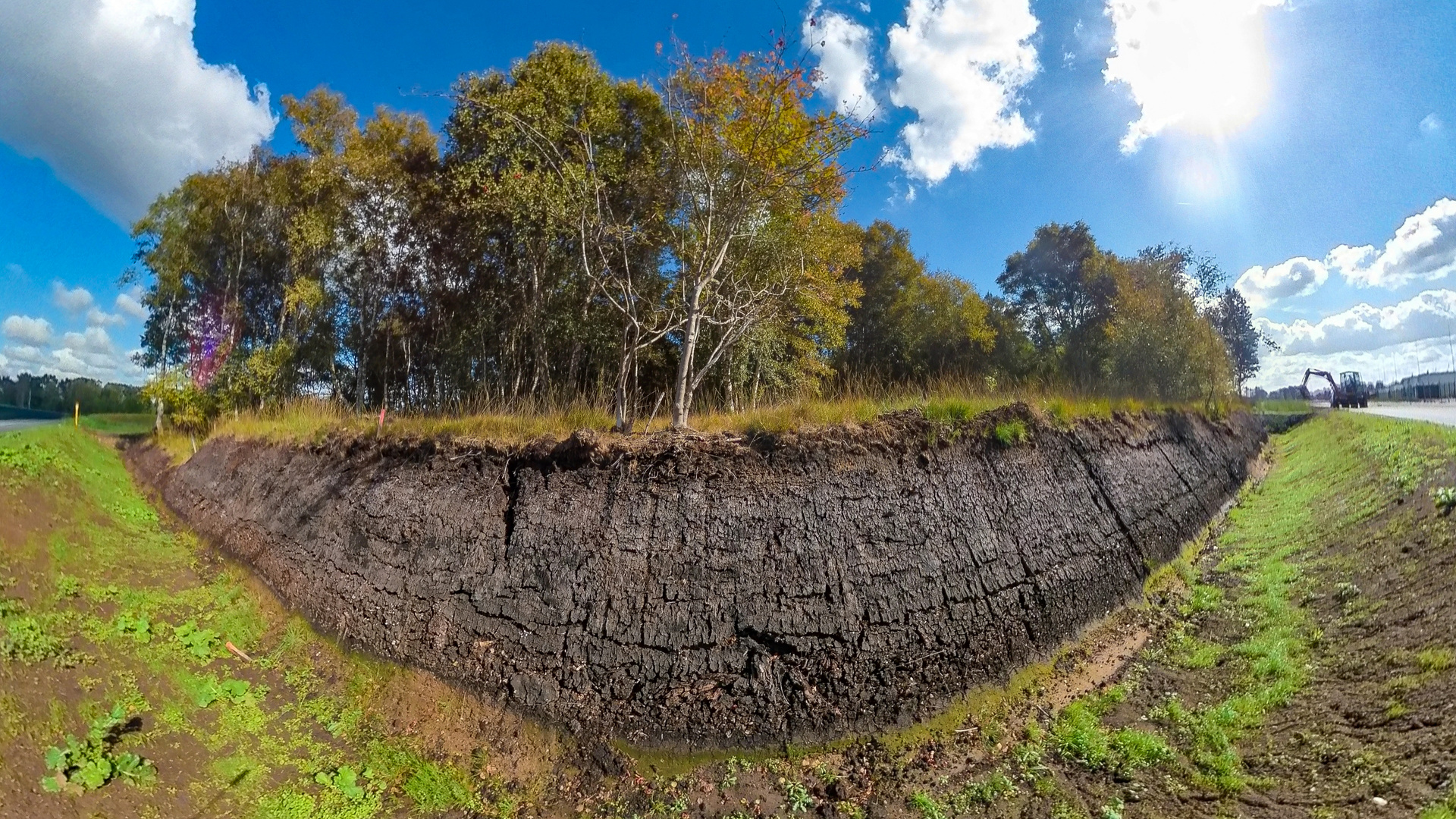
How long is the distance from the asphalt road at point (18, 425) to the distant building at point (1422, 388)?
58418mm

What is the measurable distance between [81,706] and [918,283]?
25636 mm

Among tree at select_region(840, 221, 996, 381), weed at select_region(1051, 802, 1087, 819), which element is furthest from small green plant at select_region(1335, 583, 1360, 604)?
tree at select_region(840, 221, 996, 381)

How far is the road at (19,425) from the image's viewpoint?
16.4 metres

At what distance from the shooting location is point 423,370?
683 inches

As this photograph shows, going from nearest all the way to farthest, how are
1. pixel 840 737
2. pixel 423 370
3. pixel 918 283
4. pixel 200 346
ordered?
1. pixel 840 737
2. pixel 423 370
3. pixel 200 346
4. pixel 918 283

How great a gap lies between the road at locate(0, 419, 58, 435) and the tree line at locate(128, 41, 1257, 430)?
3832mm

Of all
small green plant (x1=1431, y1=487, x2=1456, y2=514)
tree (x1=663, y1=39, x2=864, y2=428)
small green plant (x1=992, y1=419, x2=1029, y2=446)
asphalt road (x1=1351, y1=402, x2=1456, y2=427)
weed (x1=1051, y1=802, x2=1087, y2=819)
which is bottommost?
weed (x1=1051, y1=802, x2=1087, y2=819)

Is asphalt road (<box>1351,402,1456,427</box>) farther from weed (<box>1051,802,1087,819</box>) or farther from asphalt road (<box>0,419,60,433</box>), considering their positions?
asphalt road (<box>0,419,60,433</box>)

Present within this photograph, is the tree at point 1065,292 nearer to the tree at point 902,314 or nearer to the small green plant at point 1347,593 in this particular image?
the tree at point 902,314

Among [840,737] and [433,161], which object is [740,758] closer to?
[840,737]

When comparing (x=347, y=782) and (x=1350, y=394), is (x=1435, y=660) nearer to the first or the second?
(x=347, y=782)

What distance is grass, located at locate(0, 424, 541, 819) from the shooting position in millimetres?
4406

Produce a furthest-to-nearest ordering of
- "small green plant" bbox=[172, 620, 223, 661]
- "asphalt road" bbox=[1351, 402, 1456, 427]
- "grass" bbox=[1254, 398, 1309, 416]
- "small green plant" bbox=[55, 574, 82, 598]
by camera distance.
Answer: "grass" bbox=[1254, 398, 1309, 416]
"asphalt road" bbox=[1351, 402, 1456, 427]
"small green plant" bbox=[172, 620, 223, 661]
"small green plant" bbox=[55, 574, 82, 598]

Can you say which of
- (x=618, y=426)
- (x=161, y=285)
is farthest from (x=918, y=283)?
(x=161, y=285)
